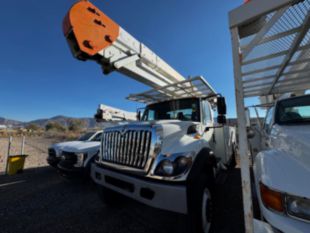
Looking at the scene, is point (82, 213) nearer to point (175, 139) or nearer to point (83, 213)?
point (83, 213)

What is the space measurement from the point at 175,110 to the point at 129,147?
1.72 metres

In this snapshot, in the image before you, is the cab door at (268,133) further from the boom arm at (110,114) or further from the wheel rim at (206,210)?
the boom arm at (110,114)

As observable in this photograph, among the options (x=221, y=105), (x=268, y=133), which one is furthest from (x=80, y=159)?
(x=268, y=133)

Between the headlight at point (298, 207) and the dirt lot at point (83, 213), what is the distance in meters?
1.20

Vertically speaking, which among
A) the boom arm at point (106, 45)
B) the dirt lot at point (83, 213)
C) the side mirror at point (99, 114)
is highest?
the boom arm at point (106, 45)

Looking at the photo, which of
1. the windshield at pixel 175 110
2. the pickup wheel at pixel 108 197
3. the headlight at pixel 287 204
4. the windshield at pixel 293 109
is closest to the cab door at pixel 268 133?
the windshield at pixel 293 109

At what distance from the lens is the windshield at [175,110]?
333 cm

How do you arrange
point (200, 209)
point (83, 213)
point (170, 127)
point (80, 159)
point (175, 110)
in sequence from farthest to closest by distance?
1. point (80, 159)
2. point (175, 110)
3. point (83, 213)
4. point (170, 127)
5. point (200, 209)

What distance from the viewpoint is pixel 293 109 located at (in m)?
2.80

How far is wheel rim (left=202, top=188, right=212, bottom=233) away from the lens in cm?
211

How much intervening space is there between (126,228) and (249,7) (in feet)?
11.0

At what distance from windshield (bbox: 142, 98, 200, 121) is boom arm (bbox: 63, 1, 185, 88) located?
0.80 m

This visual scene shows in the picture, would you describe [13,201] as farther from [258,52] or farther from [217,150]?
[258,52]

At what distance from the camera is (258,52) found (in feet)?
9.85
